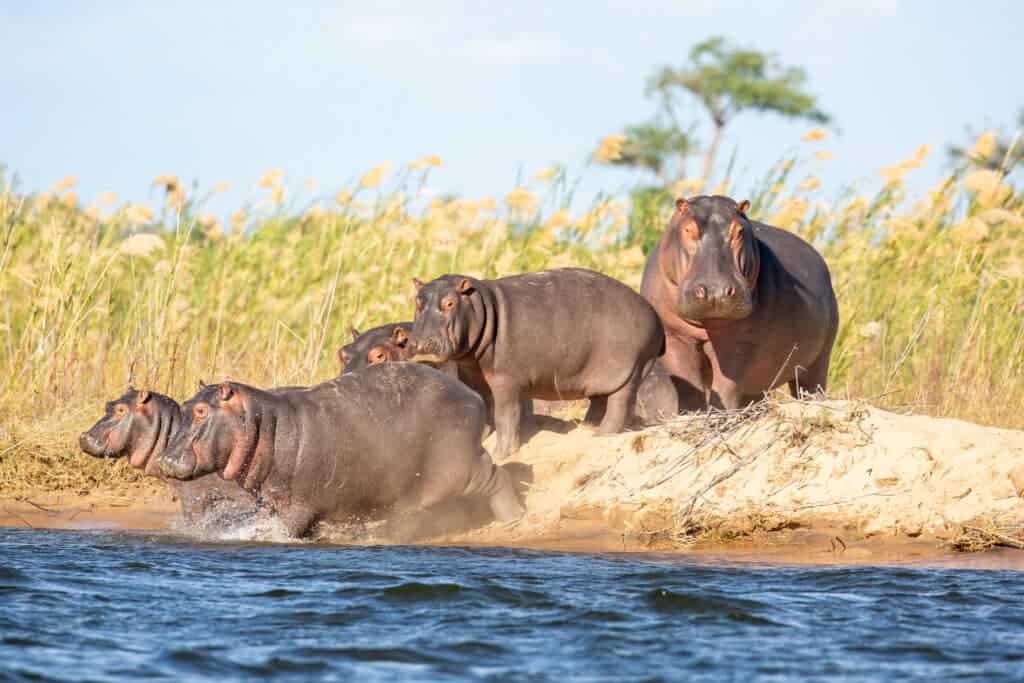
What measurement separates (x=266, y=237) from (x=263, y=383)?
2372 millimetres

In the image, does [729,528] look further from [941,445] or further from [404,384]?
[404,384]

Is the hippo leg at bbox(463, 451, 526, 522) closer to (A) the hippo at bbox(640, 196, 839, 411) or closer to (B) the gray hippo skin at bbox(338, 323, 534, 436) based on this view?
(B) the gray hippo skin at bbox(338, 323, 534, 436)

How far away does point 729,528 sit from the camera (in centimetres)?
791

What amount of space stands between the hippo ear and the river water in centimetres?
168

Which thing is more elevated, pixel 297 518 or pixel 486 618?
pixel 297 518

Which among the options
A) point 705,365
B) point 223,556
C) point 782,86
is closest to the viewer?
point 223,556

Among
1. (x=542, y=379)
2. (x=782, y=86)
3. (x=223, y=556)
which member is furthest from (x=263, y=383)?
(x=782, y=86)

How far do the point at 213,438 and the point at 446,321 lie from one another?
1364 millimetres

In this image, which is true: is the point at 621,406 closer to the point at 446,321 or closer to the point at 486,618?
the point at 446,321

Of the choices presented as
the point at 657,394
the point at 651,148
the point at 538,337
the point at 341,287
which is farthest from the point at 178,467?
the point at 651,148

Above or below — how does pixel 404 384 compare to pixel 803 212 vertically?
below

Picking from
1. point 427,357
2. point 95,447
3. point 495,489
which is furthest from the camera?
point 427,357

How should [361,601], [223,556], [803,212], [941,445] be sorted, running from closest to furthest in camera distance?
[361,601] → [223,556] → [941,445] → [803,212]

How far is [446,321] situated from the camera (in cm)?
865
